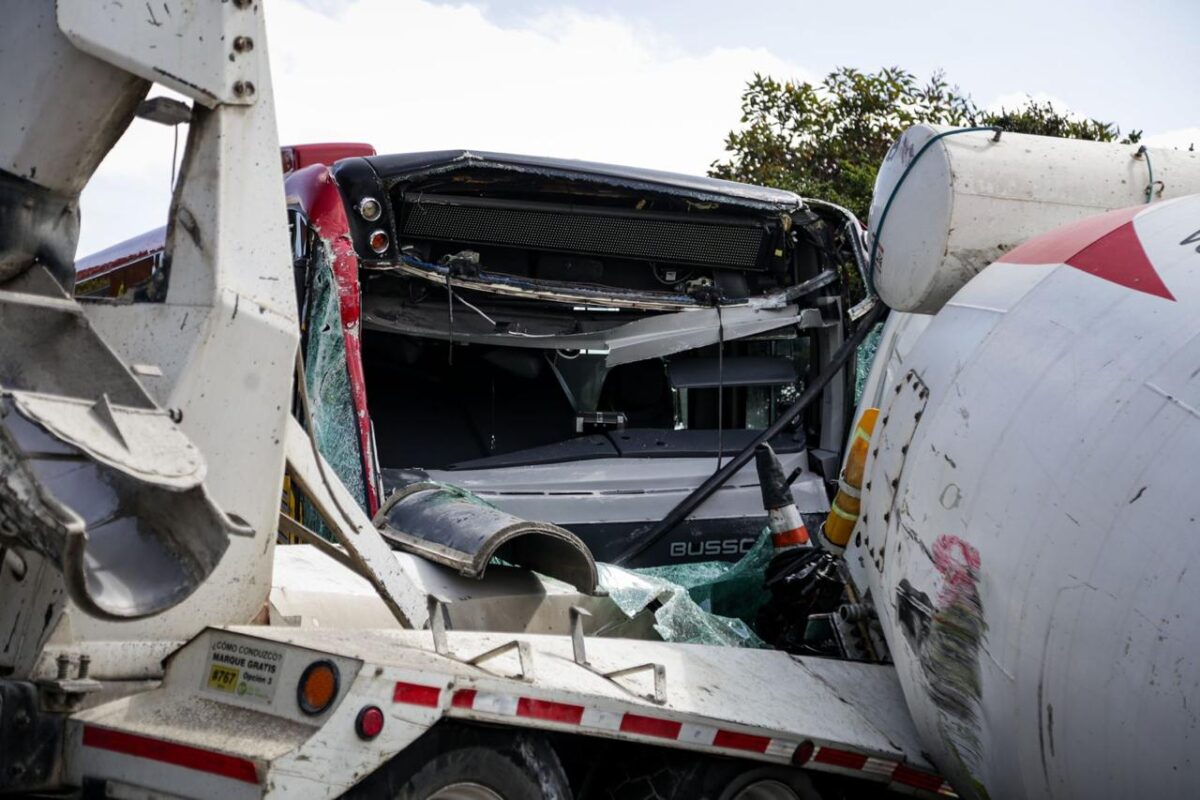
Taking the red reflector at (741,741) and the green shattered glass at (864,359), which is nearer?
the red reflector at (741,741)

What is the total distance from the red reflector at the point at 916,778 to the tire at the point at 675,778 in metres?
0.46

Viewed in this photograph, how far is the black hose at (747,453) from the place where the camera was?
7.05m

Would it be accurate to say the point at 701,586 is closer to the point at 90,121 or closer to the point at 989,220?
the point at 989,220

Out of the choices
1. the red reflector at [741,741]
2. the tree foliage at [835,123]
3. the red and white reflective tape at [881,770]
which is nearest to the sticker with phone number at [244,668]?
the red reflector at [741,741]

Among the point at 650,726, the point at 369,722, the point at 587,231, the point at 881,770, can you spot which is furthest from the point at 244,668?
the point at 587,231

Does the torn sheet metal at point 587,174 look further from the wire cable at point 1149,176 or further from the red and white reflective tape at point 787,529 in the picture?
the wire cable at point 1149,176

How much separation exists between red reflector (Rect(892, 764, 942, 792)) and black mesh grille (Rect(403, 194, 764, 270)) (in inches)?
125

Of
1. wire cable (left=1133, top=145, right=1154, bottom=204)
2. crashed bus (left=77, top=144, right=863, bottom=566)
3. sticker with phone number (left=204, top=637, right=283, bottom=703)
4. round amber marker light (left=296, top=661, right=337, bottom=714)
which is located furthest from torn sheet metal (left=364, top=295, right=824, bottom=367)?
round amber marker light (left=296, top=661, right=337, bottom=714)

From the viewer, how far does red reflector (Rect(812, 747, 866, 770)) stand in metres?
4.57

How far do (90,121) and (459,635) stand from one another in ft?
5.48

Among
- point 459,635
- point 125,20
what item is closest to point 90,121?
point 125,20

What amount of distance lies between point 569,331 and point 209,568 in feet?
13.9

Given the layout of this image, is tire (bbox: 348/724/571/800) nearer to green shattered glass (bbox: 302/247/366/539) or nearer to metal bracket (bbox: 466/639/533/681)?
metal bracket (bbox: 466/639/533/681)

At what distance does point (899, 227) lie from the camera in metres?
5.61
